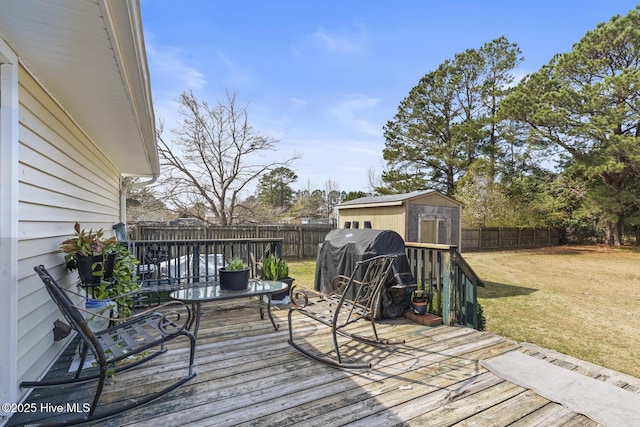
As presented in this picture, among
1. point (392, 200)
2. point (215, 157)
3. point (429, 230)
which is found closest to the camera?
point (392, 200)

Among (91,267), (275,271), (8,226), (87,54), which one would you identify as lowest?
(275,271)

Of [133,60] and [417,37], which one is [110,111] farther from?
[417,37]

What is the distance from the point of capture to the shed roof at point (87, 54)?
152 centimetres

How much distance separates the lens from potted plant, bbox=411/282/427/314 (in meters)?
3.68

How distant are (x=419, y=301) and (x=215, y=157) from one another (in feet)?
36.5

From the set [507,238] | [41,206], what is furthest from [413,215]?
[507,238]

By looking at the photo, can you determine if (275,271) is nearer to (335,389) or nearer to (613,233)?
(335,389)

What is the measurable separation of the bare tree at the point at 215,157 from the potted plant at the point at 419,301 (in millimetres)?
9857

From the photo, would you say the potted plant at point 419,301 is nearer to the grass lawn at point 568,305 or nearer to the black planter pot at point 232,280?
the grass lawn at point 568,305

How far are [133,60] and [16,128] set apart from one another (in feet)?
2.81

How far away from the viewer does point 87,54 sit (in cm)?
192

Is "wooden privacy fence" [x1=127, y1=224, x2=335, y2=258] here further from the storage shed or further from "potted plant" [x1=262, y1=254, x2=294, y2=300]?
"potted plant" [x1=262, y1=254, x2=294, y2=300]

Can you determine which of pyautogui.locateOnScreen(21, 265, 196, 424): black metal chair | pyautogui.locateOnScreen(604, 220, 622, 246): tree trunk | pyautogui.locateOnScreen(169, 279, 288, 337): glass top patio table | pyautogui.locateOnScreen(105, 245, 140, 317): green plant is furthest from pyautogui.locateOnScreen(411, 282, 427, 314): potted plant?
pyautogui.locateOnScreen(604, 220, 622, 246): tree trunk

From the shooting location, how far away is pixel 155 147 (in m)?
4.44
